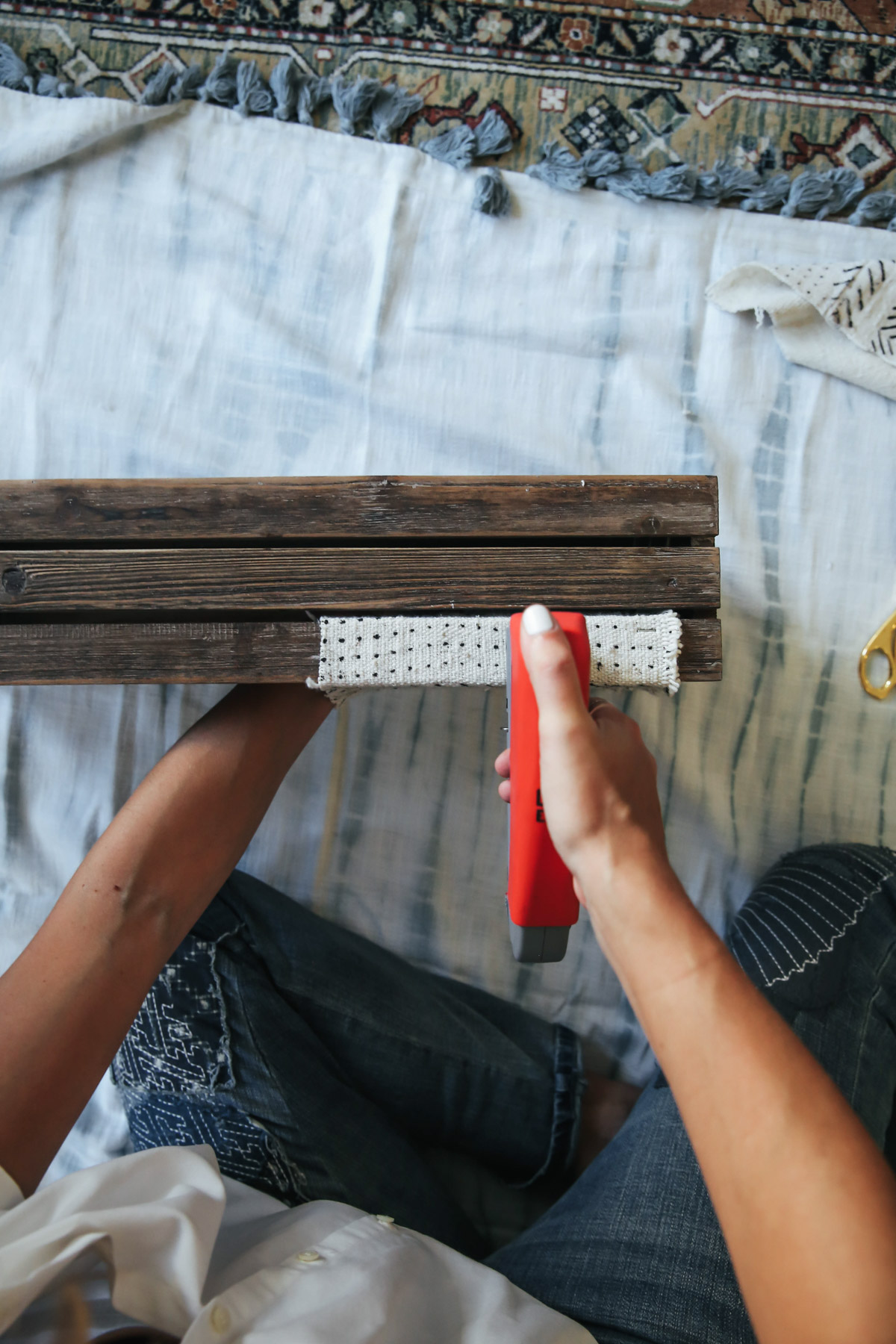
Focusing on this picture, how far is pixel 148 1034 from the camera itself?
683 millimetres

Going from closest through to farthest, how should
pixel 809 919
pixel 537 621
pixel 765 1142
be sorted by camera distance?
pixel 765 1142
pixel 537 621
pixel 809 919

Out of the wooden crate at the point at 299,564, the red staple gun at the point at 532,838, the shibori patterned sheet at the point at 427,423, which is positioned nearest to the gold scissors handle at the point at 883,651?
the shibori patterned sheet at the point at 427,423

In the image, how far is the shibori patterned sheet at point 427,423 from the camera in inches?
32.9

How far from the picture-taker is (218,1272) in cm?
54

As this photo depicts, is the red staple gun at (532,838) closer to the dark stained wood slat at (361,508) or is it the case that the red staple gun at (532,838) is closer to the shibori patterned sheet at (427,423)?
the dark stained wood slat at (361,508)

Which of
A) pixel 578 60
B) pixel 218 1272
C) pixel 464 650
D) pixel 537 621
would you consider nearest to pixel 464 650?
pixel 464 650

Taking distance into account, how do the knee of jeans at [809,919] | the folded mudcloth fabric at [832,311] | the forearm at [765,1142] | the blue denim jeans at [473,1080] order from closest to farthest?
the forearm at [765,1142], the blue denim jeans at [473,1080], the knee of jeans at [809,919], the folded mudcloth fabric at [832,311]

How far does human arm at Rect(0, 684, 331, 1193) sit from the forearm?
0.35m

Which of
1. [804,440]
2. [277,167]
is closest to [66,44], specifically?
[277,167]

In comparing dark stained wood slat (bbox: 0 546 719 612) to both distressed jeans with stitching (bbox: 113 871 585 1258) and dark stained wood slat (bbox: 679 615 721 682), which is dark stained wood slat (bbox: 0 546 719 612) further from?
distressed jeans with stitching (bbox: 113 871 585 1258)

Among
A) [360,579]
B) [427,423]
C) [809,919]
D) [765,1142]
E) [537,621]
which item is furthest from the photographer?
[427,423]

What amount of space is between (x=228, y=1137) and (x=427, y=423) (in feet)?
2.17

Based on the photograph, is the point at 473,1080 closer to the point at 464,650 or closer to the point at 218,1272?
the point at 218,1272

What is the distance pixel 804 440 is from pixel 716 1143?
2.25ft
